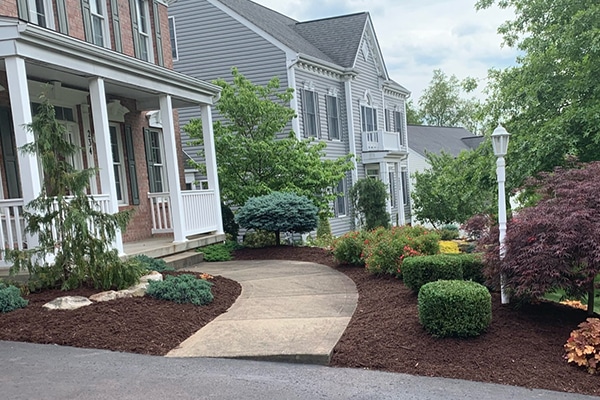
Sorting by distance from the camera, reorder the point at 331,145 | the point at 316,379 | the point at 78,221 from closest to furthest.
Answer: the point at 316,379
the point at 78,221
the point at 331,145

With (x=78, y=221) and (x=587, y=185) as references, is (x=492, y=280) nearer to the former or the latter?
(x=587, y=185)

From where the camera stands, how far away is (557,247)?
16.7 feet

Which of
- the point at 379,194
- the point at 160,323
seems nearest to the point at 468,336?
the point at 160,323

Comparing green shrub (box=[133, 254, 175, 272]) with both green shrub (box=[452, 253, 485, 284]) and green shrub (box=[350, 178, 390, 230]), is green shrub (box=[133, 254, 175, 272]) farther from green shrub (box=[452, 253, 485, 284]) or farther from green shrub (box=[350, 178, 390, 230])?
green shrub (box=[350, 178, 390, 230])

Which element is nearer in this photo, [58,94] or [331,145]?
[58,94]

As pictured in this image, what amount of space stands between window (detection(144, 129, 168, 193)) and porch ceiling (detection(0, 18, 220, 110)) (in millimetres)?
1046

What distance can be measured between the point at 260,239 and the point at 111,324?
24.8ft

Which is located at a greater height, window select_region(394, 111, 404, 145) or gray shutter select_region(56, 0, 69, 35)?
gray shutter select_region(56, 0, 69, 35)

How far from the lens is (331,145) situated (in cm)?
1938

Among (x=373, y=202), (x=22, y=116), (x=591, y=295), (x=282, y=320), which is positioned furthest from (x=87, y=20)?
(x=591, y=295)

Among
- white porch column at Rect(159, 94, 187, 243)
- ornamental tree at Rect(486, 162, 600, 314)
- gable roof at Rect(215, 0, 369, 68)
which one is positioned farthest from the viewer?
gable roof at Rect(215, 0, 369, 68)

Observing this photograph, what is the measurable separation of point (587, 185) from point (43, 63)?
7.69m

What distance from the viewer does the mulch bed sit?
14.5 feet

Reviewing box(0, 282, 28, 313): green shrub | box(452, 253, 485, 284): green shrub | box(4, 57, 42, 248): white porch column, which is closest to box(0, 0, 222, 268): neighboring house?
box(4, 57, 42, 248): white porch column
